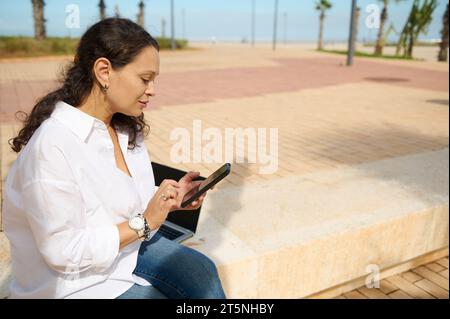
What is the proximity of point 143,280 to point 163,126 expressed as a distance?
15.0 feet

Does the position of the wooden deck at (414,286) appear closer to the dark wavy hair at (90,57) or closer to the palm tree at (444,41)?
the dark wavy hair at (90,57)

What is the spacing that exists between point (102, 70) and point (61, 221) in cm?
59

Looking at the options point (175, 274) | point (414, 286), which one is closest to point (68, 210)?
point (175, 274)

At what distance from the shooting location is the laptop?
8.22ft

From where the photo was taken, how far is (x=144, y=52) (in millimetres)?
1589

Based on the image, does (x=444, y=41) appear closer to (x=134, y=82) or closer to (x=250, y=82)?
(x=250, y=82)

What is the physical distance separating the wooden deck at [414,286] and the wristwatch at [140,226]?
2077mm

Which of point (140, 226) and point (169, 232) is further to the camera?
point (169, 232)

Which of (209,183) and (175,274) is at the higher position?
(209,183)

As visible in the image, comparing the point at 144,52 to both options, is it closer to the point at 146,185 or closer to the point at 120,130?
the point at 120,130

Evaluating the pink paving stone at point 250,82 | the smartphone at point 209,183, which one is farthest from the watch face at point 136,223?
the pink paving stone at point 250,82

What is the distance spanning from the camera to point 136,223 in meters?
1.53
